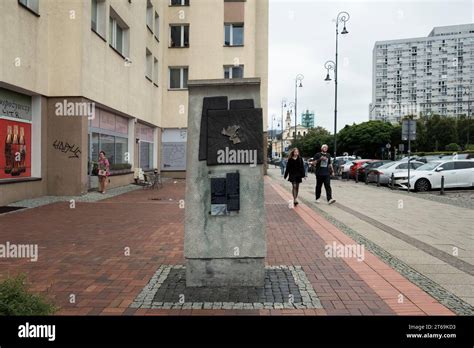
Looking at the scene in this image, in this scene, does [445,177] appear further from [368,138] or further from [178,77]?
[368,138]

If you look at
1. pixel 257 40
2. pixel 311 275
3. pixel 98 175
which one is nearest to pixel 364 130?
pixel 257 40

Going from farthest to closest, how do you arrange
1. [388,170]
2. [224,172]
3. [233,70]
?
[233,70], [388,170], [224,172]

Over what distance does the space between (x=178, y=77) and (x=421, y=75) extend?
98048 mm

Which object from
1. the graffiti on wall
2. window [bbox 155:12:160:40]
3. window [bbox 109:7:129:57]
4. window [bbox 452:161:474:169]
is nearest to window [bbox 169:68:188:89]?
window [bbox 155:12:160:40]

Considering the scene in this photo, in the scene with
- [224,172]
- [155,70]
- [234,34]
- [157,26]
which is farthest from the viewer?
[234,34]

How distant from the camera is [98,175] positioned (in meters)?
16.2

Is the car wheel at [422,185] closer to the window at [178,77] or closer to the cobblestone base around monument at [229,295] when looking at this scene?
the cobblestone base around monument at [229,295]

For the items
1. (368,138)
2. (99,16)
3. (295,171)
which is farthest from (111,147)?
(368,138)

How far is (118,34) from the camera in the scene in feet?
63.8

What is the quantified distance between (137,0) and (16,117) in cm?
1139

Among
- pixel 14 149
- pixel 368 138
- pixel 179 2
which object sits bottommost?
pixel 14 149

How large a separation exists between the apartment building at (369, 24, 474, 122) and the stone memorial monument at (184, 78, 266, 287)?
4147 inches

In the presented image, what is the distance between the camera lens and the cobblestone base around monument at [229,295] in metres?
4.14

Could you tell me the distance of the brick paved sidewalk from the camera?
13.6 feet
